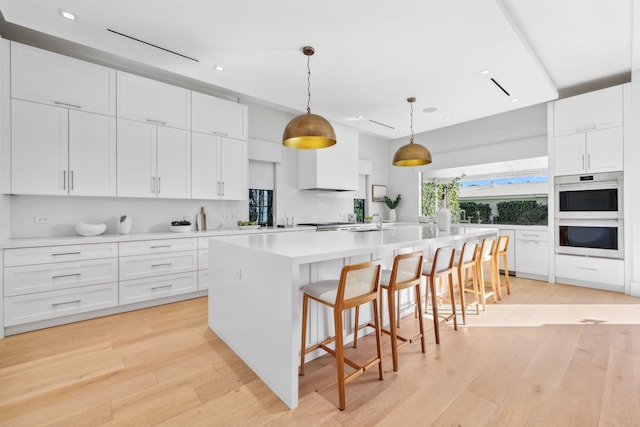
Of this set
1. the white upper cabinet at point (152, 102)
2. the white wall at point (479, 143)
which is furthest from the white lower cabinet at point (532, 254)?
the white upper cabinet at point (152, 102)

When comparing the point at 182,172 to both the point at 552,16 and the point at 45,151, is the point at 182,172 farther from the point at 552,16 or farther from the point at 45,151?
the point at 552,16

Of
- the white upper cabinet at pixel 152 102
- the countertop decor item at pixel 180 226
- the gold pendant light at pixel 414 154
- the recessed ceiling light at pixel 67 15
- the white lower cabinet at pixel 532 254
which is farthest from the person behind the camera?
the white lower cabinet at pixel 532 254

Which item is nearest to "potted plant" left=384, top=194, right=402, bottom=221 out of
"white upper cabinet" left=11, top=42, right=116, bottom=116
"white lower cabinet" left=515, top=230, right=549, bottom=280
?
"white lower cabinet" left=515, top=230, right=549, bottom=280

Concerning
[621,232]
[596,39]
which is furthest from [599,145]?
[596,39]

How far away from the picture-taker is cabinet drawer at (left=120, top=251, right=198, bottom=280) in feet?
10.3

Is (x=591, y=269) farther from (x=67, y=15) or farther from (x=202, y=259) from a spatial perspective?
(x=67, y=15)

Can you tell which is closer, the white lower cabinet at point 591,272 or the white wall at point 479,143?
the white lower cabinet at point 591,272

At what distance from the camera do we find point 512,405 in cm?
162

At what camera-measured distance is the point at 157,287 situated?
3346 millimetres

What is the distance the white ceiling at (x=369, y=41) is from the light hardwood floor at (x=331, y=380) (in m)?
2.74

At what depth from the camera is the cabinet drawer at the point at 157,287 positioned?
10.3 ft

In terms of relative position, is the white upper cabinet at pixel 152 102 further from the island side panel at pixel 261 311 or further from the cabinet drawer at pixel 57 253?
the island side panel at pixel 261 311

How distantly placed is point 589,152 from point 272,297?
4812 millimetres

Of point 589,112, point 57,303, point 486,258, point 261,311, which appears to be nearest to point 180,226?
point 57,303
